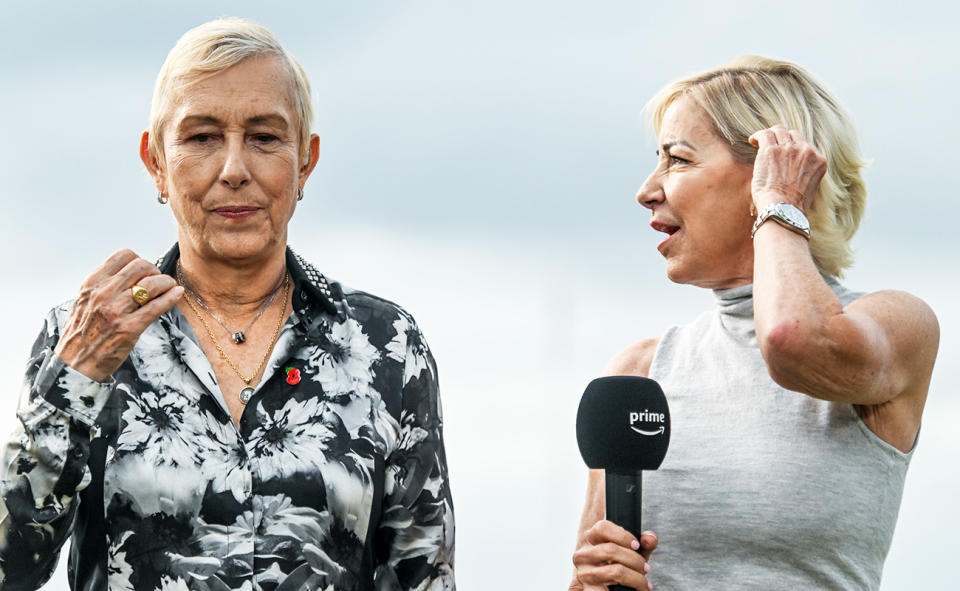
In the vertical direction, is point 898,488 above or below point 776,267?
below

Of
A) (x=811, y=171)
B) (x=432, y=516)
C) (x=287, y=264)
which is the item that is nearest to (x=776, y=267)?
(x=811, y=171)

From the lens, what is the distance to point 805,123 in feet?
16.9

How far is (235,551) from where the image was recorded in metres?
4.44

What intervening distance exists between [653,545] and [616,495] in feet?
0.67

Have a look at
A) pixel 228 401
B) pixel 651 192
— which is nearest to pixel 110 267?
pixel 228 401

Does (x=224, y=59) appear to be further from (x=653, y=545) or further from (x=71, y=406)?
(x=653, y=545)

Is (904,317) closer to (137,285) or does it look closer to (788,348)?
(788,348)

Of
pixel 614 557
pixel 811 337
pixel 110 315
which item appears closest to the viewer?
pixel 110 315

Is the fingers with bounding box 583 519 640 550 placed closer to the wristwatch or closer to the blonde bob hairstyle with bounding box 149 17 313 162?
the wristwatch

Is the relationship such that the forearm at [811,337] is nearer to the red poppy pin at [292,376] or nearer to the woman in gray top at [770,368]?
the woman in gray top at [770,368]

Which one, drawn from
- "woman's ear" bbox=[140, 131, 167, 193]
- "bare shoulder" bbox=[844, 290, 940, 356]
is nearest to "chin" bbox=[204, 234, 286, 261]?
"woman's ear" bbox=[140, 131, 167, 193]

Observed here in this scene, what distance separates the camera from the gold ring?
14.2ft

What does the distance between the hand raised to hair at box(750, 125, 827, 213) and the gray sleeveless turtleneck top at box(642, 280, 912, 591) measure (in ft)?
1.31

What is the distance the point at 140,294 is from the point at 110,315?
0.38 ft
